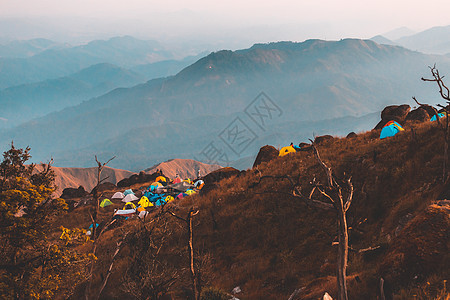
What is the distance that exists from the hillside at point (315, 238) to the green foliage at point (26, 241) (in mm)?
3167

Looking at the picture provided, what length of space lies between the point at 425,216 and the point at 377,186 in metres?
9.01

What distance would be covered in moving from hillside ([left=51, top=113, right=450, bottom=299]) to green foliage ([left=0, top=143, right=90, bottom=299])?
10.4 feet

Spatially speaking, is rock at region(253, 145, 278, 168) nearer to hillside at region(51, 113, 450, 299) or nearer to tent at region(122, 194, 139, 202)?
hillside at region(51, 113, 450, 299)

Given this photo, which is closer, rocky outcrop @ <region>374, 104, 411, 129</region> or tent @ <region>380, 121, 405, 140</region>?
tent @ <region>380, 121, 405, 140</region>

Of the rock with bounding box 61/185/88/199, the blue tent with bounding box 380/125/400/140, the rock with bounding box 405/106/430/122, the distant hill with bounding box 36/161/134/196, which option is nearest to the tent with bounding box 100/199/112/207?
the rock with bounding box 61/185/88/199

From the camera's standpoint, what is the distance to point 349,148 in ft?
82.9

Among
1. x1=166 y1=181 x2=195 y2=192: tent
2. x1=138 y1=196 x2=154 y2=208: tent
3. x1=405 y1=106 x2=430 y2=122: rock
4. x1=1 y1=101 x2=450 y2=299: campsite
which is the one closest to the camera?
x1=1 y1=101 x2=450 y2=299: campsite

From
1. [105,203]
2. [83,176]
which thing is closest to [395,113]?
[105,203]

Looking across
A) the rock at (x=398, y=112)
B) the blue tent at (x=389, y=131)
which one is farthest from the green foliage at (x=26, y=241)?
the rock at (x=398, y=112)

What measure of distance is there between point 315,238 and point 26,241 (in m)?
14.3

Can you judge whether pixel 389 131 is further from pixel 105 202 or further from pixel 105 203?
pixel 105 202

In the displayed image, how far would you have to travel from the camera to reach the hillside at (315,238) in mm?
8781

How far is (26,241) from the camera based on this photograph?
1446cm

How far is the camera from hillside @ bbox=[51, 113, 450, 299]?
28.8 feet
